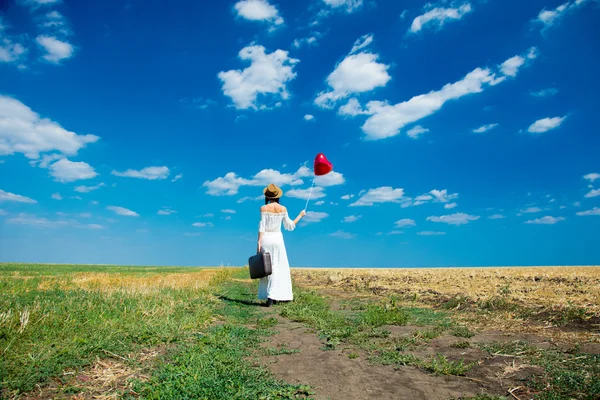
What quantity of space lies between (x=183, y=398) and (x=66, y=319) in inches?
138

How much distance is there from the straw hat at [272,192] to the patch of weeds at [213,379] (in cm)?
614

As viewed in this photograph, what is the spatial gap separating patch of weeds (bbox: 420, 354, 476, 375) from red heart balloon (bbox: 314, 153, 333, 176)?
7.67 m

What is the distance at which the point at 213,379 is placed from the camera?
430cm

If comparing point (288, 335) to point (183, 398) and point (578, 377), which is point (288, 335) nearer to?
point (183, 398)

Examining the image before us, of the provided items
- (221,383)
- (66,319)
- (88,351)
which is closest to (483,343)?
(221,383)

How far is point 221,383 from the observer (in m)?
4.23

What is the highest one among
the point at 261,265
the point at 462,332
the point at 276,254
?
the point at 276,254

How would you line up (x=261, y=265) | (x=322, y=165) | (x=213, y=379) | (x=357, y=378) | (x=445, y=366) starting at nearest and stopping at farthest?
1. (x=213, y=379)
2. (x=357, y=378)
3. (x=445, y=366)
4. (x=261, y=265)
5. (x=322, y=165)

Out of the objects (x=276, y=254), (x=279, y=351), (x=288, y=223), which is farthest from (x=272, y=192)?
(x=279, y=351)

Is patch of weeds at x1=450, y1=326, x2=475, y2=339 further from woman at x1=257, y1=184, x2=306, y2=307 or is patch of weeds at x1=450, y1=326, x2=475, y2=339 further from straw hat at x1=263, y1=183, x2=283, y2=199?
straw hat at x1=263, y1=183, x2=283, y2=199

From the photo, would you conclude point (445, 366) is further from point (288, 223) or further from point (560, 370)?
point (288, 223)

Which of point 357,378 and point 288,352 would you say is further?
point 288,352

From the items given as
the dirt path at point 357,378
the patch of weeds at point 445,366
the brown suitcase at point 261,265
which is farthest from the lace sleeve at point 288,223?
the patch of weeds at point 445,366

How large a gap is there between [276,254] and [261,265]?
0.68 meters
